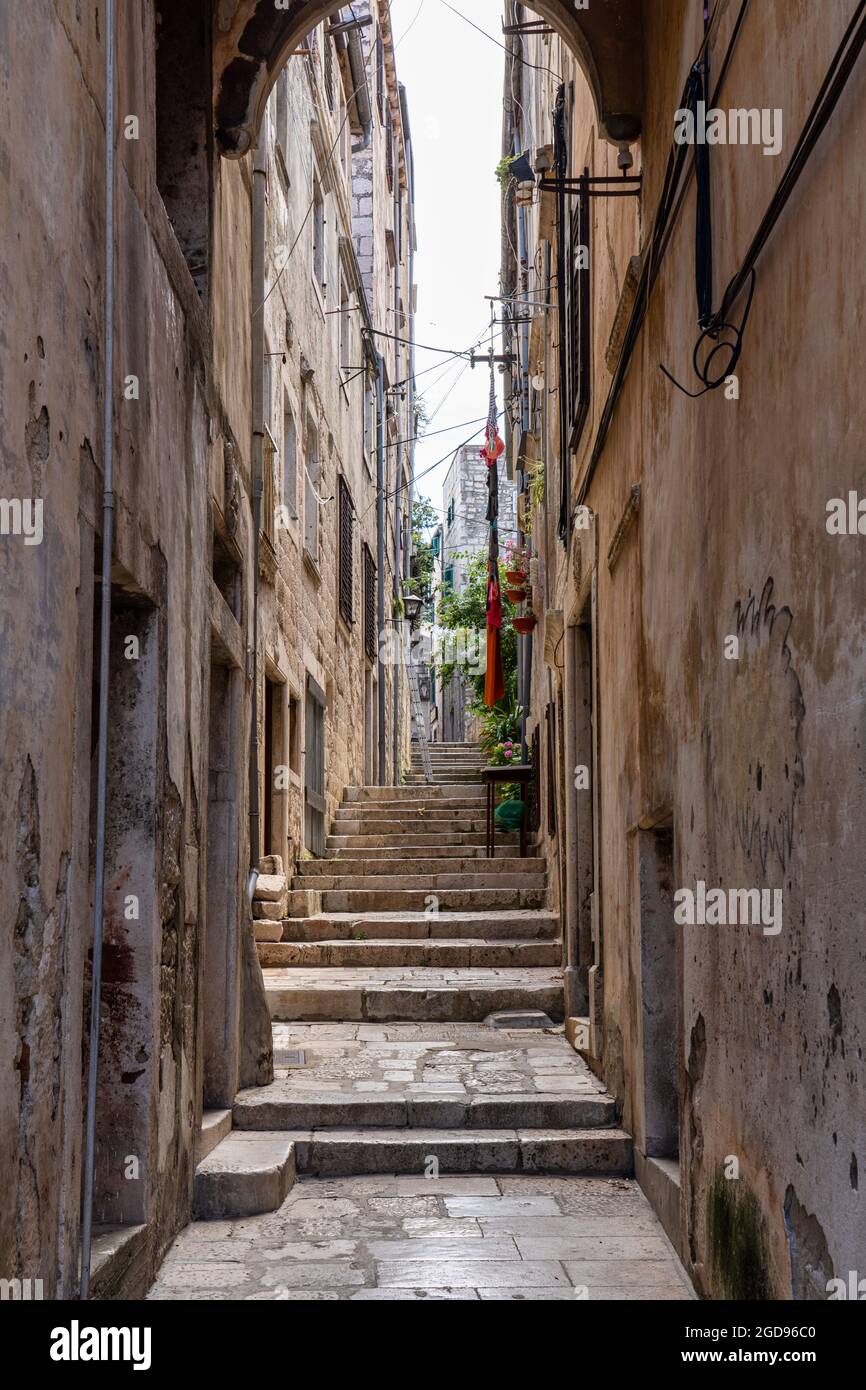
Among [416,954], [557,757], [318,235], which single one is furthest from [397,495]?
[416,954]

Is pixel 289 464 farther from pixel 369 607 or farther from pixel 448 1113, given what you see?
pixel 369 607

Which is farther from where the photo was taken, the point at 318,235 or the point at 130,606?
the point at 318,235

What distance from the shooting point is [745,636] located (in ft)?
13.5

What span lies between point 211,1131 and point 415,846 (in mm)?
8135

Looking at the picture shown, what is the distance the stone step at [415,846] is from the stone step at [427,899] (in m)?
1.38

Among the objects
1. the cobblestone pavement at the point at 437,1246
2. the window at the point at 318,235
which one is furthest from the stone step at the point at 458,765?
the cobblestone pavement at the point at 437,1246

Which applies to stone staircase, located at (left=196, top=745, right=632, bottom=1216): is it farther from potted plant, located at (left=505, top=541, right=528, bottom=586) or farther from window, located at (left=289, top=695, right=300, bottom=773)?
potted plant, located at (left=505, top=541, right=528, bottom=586)

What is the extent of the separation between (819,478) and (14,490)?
174 cm

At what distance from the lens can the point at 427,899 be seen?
12.6 meters

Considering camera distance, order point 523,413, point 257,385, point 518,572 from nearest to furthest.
Answer: point 257,385
point 518,572
point 523,413

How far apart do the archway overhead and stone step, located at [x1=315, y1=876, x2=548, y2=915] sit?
23.2 ft

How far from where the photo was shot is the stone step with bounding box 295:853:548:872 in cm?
1340

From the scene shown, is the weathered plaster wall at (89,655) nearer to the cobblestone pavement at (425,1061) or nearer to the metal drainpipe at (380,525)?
the cobblestone pavement at (425,1061)

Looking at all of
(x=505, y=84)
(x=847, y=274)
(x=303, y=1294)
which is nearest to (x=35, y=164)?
(x=847, y=274)
